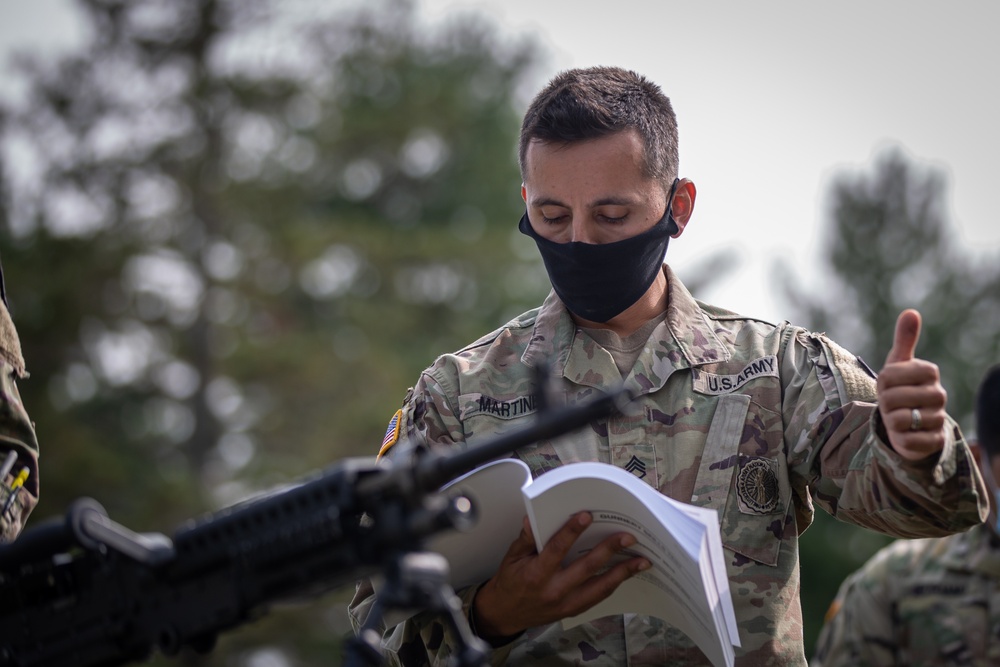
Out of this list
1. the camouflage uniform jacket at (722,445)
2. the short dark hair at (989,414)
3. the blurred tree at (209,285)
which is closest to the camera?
the camouflage uniform jacket at (722,445)

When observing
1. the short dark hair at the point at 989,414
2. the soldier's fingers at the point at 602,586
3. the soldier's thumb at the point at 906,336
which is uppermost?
the soldier's thumb at the point at 906,336

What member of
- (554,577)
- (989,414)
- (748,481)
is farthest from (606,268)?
(989,414)

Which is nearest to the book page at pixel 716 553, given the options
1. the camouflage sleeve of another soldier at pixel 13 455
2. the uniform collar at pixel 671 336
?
the uniform collar at pixel 671 336

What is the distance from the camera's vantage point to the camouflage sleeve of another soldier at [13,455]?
3.95 meters

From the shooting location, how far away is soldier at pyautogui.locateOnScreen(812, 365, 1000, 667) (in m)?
6.81

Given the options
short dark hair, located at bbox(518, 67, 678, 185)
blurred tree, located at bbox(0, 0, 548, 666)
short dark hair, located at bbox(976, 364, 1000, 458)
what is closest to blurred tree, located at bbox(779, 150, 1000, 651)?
blurred tree, located at bbox(0, 0, 548, 666)

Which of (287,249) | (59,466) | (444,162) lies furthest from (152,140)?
(444,162)

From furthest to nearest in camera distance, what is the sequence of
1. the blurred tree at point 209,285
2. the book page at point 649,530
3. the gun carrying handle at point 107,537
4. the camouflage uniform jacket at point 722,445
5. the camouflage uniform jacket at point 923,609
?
the blurred tree at point 209,285 → the camouflage uniform jacket at point 923,609 → the camouflage uniform jacket at point 722,445 → the book page at point 649,530 → the gun carrying handle at point 107,537

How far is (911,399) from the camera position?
3.16 meters

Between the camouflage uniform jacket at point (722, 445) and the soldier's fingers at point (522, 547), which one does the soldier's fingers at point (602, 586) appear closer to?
the soldier's fingers at point (522, 547)

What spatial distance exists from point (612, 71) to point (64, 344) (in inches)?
686

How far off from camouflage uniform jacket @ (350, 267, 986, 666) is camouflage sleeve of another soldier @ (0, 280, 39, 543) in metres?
1.14

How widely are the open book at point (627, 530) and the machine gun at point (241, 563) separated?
39 cm

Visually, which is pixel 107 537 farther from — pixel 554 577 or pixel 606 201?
pixel 606 201
